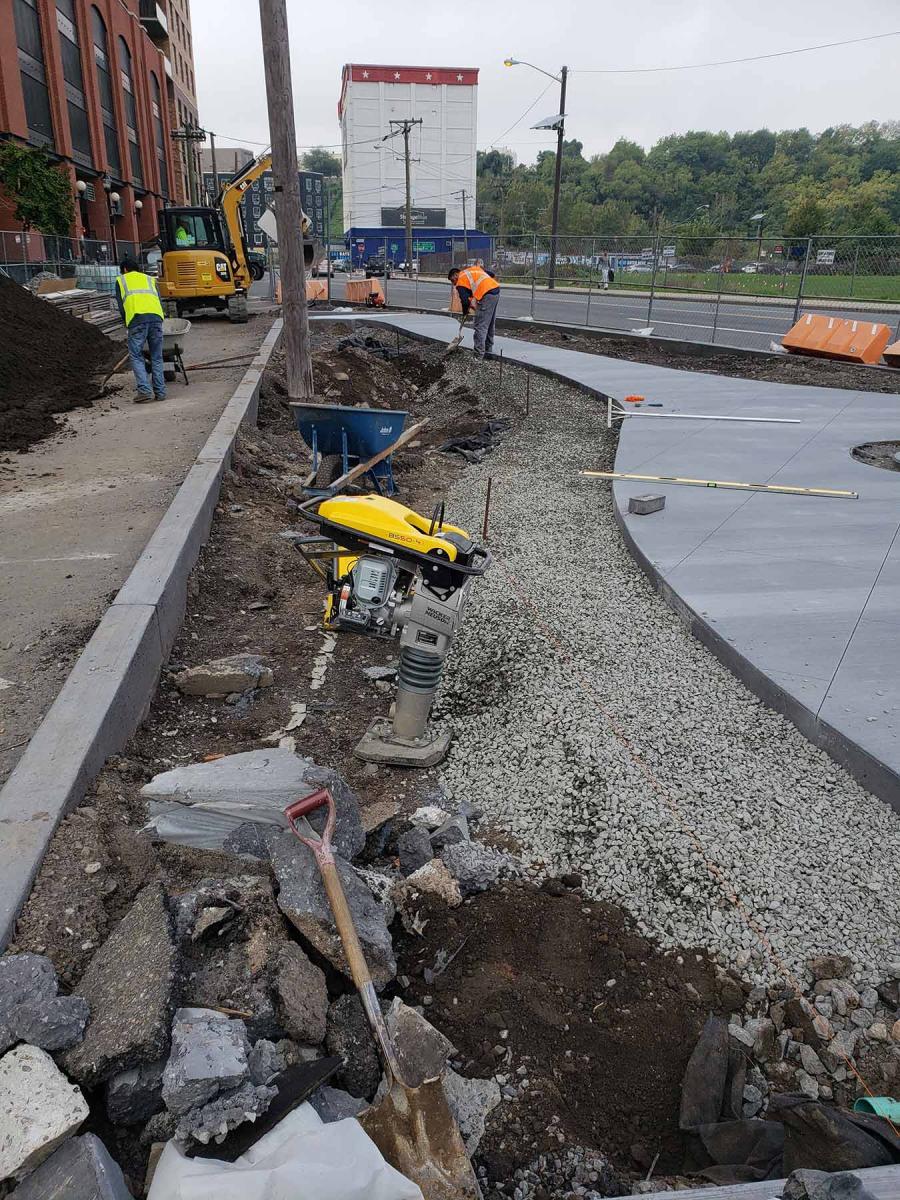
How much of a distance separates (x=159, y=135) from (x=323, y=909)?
57.1 metres

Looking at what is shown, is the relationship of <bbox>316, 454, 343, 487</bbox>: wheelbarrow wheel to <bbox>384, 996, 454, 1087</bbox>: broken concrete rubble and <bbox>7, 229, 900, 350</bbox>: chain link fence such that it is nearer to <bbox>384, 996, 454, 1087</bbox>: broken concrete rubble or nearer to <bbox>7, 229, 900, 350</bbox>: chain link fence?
<bbox>384, 996, 454, 1087</bbox>: broken concrete rubble

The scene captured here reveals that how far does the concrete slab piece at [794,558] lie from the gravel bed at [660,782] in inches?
5.8

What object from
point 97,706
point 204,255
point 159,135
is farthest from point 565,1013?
point 159,135

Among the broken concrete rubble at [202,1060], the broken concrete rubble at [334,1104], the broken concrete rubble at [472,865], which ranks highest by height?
the broken concrete rubble at [202,1060]

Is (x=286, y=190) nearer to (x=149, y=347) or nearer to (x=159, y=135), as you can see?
(x=149, y=347)

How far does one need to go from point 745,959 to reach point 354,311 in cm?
2544

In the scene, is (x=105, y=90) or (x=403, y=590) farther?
(x=105, y=90)

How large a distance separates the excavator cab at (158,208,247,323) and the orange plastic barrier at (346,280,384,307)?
227 inches

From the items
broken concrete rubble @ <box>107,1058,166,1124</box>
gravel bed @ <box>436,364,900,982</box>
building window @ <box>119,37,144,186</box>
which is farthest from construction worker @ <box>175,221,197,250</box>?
building window @ <box>119,37,144,186</box>

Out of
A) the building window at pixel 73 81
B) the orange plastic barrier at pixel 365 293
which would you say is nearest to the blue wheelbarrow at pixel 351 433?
the orange plastic barrier at pixel 365 293

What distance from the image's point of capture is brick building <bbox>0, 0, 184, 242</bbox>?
85.6 ft

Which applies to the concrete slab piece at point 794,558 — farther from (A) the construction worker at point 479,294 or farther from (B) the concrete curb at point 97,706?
(A) the construction worker at point 479,294

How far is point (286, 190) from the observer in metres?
10.8

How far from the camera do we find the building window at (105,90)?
116 feet
